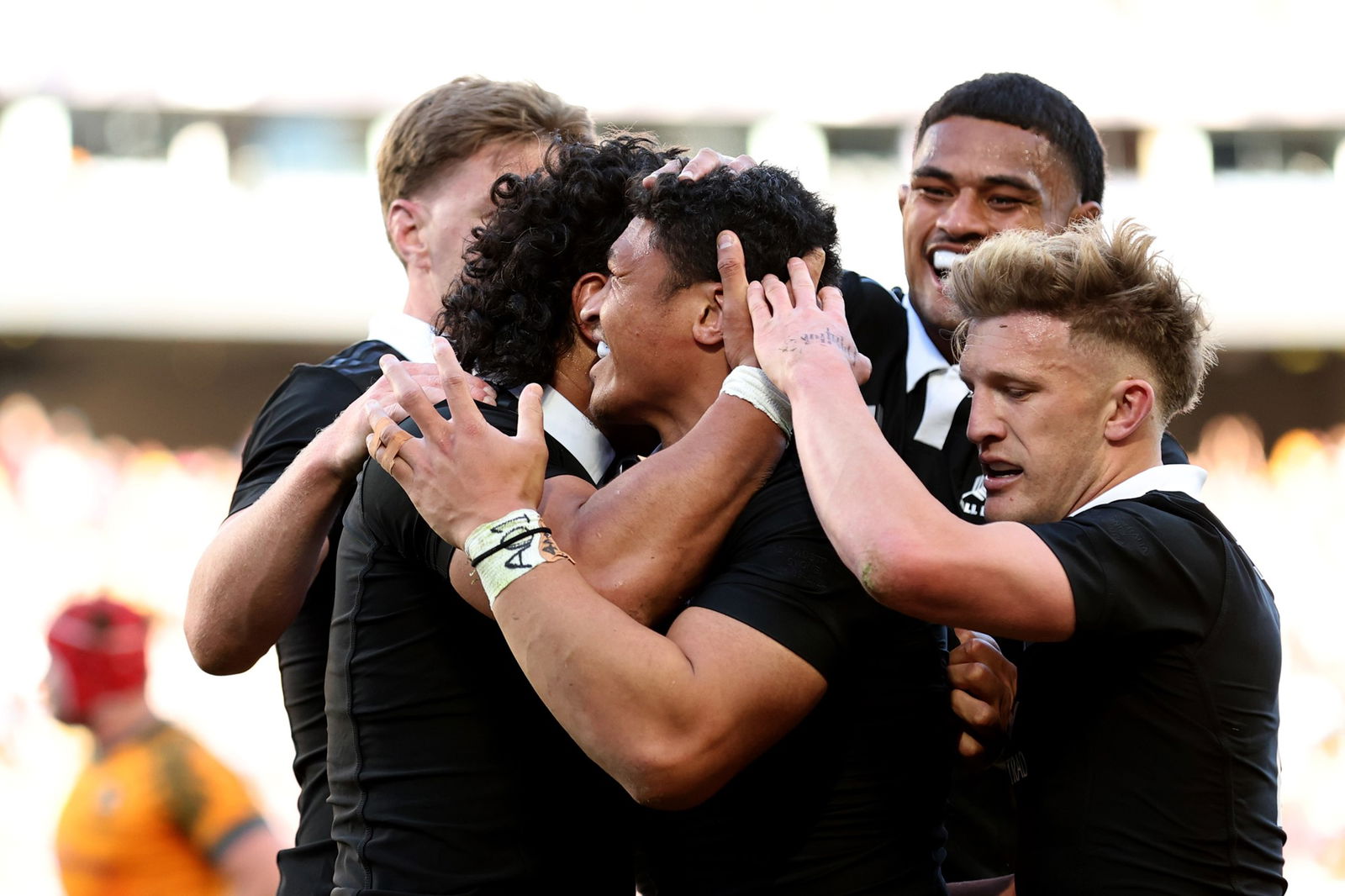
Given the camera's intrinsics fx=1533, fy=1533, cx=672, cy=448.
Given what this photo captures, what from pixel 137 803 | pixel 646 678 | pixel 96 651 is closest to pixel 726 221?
pixel 646 678

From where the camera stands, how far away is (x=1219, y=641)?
2248 millimetres

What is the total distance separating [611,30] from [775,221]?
55.8 ft

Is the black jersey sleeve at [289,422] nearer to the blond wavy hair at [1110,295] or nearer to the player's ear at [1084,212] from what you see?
the blond wavy hair at [1110,295]

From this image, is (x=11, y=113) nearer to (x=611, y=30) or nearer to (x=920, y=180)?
(x=611, y=30)

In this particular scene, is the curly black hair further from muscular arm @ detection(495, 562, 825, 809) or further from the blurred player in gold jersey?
the blurred player in gold jersey

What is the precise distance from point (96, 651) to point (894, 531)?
3379 mm

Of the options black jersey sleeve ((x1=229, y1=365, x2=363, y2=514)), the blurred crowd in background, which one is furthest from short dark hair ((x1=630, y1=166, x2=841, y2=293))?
the blurred crowd in background

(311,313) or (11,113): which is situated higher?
(11,113)

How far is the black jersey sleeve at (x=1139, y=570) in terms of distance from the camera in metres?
2.18

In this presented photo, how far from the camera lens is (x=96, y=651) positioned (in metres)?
4.71

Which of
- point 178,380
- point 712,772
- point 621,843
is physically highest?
point 712,772

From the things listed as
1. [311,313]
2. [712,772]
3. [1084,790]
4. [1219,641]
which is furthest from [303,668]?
[311,313]

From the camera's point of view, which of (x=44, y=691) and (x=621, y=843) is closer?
(x=621, y=843)

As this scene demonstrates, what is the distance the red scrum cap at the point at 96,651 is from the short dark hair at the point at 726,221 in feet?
9.78
